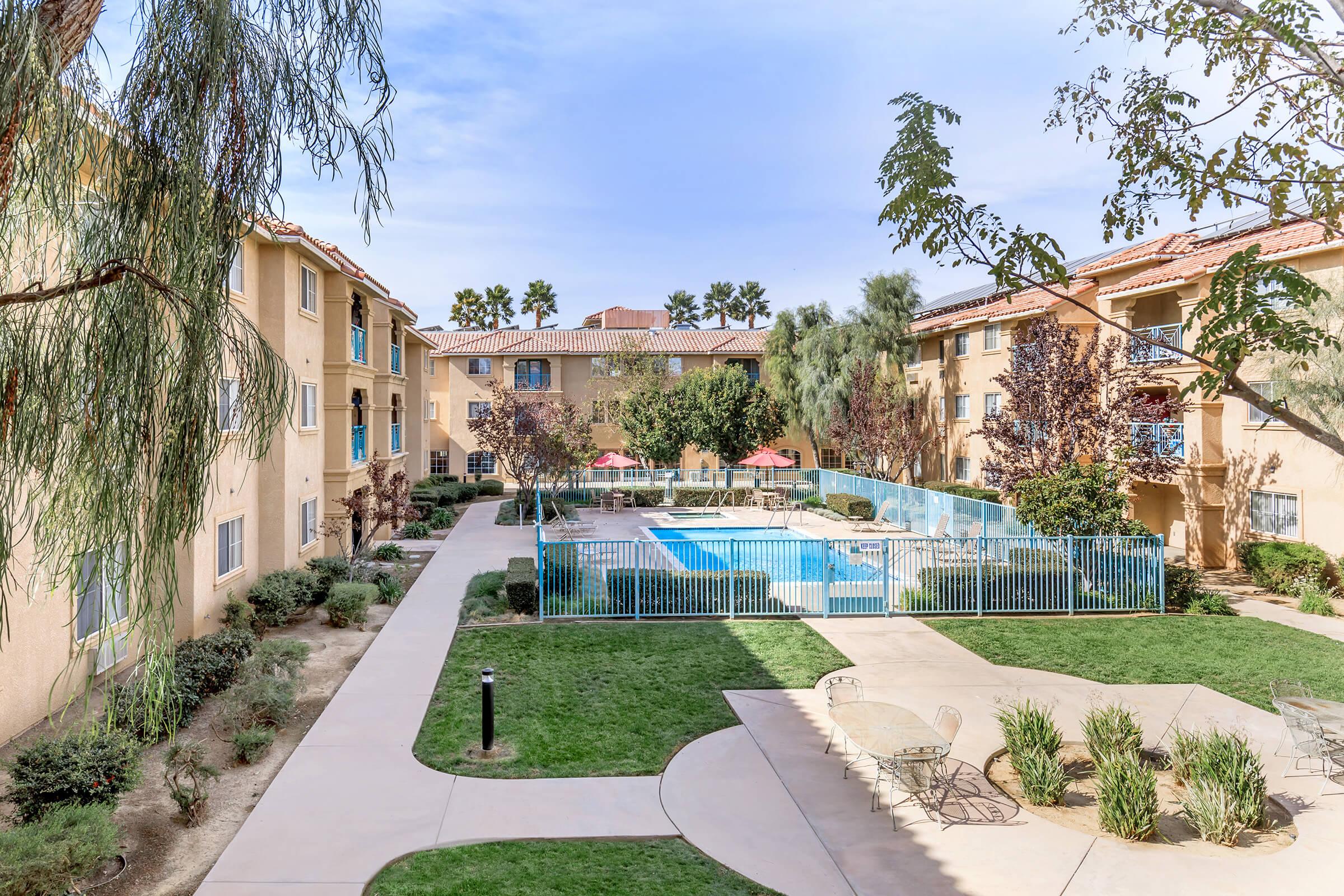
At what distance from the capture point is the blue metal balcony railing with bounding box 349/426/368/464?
21016 millimetres

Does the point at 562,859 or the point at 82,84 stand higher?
the point at 82,84

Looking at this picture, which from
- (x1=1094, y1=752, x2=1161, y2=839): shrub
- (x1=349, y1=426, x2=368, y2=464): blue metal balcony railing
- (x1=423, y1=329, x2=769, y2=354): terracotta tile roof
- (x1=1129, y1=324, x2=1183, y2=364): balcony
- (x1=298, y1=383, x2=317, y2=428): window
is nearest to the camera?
(x1=1094, y1=752, x2=1161, y2=839): shrub

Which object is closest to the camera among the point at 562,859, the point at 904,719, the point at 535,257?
the point at 562,859

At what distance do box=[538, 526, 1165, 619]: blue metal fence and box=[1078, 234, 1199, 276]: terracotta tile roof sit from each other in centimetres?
1071

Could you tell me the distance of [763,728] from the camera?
10.1 meters

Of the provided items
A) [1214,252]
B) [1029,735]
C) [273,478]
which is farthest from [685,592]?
[1214,252]

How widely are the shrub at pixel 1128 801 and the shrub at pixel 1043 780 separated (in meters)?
0.40

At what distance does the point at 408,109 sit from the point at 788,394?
37.3 m

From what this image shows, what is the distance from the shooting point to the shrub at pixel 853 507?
101 ft

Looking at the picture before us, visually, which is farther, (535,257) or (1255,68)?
(535,257)

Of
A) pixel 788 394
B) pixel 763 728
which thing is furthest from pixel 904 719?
pixel 788 394

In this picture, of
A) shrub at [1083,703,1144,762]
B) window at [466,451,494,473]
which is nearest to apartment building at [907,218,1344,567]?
shrub at [1083,703,1144,762]

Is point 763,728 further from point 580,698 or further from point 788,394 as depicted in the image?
point 788,394

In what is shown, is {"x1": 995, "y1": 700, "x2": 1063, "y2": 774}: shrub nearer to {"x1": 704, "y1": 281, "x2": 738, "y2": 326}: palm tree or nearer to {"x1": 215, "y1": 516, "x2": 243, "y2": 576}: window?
{"x1": 215, "y1": 516, "x2": 243, "y2": 576}: window
